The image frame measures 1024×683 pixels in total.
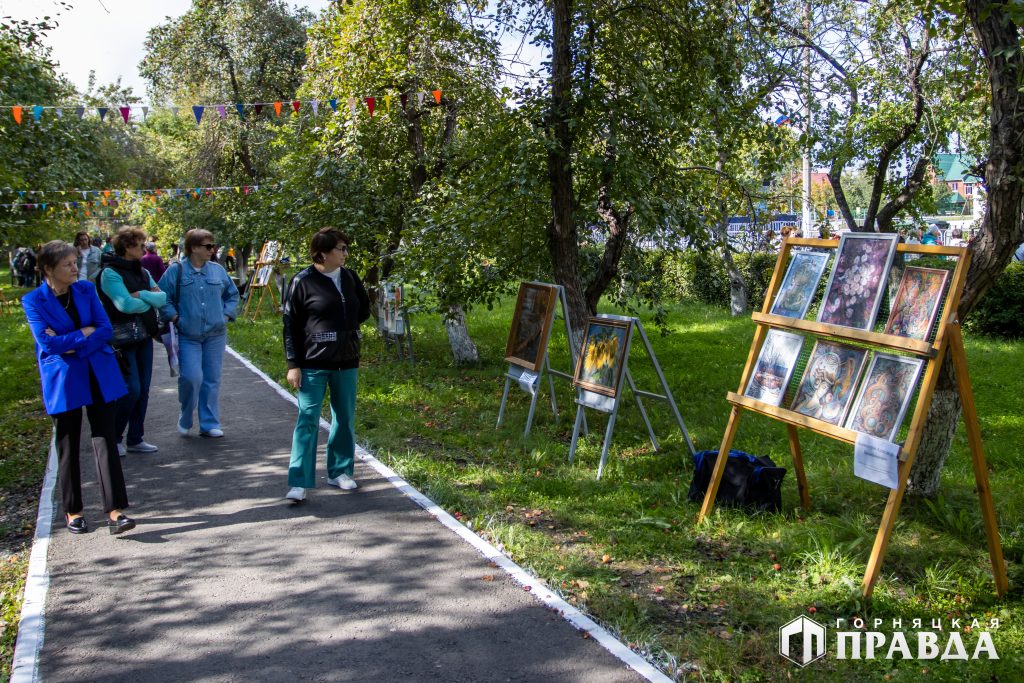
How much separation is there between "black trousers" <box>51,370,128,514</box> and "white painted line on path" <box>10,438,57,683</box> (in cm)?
32

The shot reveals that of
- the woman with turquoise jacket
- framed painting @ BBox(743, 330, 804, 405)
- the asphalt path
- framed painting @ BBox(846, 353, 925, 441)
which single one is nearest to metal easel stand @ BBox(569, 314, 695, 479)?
framed painting @ BBox(743, 330, 804, 405)

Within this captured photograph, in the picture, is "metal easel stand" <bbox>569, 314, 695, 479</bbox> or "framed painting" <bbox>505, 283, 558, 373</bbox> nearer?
"metal easel stand" <bbox>569, 314, 695, 479</bbox>

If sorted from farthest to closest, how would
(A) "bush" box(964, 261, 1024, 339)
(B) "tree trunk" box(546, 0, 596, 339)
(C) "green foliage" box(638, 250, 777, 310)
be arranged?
(C) "green foliage" box(638, 250, 777, 310), (A) "bush" box(964, 261, 1024, 339), (B) "tree trunk" box(546, 0, 596, 339)

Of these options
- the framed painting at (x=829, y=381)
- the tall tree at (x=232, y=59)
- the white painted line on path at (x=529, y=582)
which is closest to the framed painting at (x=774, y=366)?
the framed painting at (x=829, y=381)

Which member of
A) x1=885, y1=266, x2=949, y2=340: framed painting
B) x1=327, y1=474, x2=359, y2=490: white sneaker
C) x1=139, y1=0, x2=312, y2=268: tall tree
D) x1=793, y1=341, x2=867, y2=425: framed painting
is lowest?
x1=327, y1=474, x2=359, y2=490: white sneaker

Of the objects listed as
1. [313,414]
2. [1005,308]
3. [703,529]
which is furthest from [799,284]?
[1005,308]

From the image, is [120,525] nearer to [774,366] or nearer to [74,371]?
[74,371]

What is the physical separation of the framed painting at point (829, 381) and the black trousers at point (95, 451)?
4382 millimetres

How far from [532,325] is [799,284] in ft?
10.5

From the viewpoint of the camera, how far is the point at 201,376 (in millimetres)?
7855

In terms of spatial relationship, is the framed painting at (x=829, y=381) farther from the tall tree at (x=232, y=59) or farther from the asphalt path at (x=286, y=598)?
the tall tree at (x=232, y=59)

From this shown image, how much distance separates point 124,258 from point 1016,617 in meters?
6.83

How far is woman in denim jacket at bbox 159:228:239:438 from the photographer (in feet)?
24.8

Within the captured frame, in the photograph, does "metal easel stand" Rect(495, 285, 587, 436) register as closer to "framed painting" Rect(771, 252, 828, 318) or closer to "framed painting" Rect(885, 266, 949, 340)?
"framed painting" Rect(771, 252, 828, 318)
